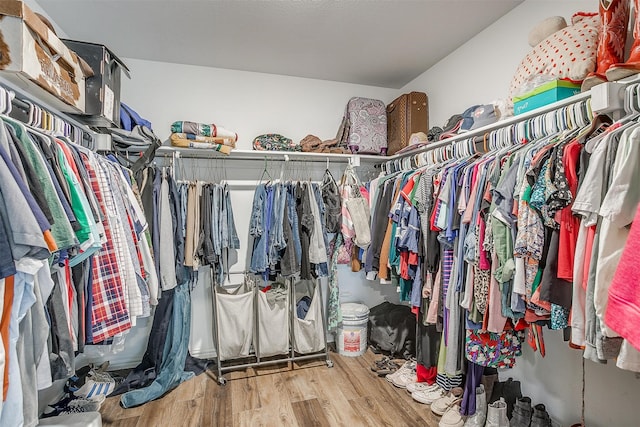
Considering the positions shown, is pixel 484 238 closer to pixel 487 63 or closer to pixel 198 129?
pixel 487 63

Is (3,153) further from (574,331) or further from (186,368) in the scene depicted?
(186,368)

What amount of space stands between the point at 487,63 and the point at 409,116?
0.69 m

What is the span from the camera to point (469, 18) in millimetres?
2084

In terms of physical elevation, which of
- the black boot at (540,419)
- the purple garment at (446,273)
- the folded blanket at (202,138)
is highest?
the folded blanket at (202,138)

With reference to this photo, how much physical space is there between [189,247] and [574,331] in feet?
7.27

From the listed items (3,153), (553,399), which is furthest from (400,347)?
(3,153)

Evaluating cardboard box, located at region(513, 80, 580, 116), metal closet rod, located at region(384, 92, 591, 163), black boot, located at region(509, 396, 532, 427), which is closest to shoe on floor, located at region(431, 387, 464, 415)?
black boot, located at region(509, 396, 532, 427)

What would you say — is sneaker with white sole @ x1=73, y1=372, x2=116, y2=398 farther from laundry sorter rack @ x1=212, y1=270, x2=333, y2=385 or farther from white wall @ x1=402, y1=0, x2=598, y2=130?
white wall @ x1=402, y1=0, x2=598, y2=130

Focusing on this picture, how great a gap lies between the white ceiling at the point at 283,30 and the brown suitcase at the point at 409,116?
282mm

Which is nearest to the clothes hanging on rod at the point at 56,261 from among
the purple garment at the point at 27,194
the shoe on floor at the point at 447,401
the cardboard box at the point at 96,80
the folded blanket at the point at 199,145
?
the purple garment at the point at 27,194

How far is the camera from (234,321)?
2.55 metres

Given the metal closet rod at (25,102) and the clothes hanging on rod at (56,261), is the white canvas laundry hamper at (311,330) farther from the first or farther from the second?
the metal closet rod at (25,102)

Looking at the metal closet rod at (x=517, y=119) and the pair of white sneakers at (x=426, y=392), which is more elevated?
the metal closet rod at (x=517, y=119)

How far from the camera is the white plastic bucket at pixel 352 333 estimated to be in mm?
2803
